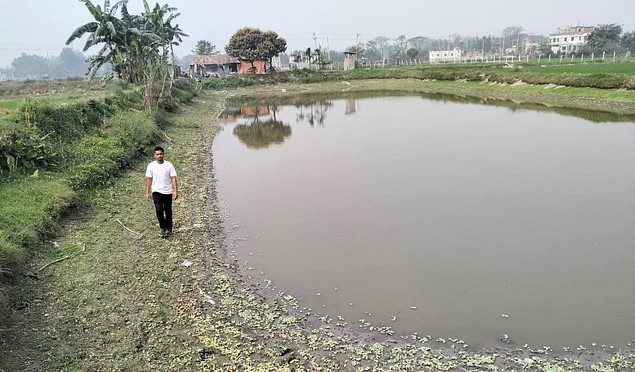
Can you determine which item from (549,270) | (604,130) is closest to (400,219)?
(549,270)

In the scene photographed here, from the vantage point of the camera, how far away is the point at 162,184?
333 inches

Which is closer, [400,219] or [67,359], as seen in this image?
[67,359]

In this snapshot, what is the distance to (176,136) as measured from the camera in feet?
66.1

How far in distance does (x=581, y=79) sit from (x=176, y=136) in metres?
27.5

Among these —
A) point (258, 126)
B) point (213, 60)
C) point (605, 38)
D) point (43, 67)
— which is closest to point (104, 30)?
point (258, 126)

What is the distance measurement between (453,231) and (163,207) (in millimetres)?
5279

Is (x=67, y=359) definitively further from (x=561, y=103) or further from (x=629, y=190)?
(x=561, y=103)

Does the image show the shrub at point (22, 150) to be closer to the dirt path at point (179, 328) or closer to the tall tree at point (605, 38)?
the dirt path at point (179, 328)

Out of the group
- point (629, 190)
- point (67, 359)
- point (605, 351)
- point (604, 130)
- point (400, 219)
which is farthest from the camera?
point (604, 130)

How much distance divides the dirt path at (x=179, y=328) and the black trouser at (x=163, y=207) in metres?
0.44

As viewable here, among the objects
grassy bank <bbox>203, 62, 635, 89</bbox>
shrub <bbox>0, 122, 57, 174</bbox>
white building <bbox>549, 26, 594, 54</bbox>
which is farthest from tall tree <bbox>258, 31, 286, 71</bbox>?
white building <bbox>549, 26, 594, 54</bbox>

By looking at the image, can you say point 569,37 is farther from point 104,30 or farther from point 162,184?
point 162,184

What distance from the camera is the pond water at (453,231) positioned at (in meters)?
6.11

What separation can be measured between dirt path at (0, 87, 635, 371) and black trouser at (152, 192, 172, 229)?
0.44m
